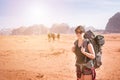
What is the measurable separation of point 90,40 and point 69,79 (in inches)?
208

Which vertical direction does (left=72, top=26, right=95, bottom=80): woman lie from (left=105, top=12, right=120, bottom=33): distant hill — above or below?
above

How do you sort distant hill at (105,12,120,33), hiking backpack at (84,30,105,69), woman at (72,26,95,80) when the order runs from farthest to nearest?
distant hill at (105,12,120,33) < hiking backpack at (84,30,105,69) < woman at (72,26,95,80)

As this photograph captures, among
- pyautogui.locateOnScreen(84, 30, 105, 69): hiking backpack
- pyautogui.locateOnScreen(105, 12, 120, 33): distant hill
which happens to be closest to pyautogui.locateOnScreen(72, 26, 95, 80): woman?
pyautogui.locateOnScreen(84, 30, 105, 69): hiking backpack

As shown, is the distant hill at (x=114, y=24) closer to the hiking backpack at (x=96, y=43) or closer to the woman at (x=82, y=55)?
the hiking backpack at (x=96, y=43)

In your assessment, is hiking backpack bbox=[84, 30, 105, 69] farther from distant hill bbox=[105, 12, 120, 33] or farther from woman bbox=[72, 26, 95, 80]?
distant hill bbox=[105, 12, 120, 33]

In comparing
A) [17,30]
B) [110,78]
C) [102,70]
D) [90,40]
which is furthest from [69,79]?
[17,30]

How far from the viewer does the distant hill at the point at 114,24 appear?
115681 millimetres

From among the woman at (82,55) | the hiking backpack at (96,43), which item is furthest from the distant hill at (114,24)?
the woman at (82,55)

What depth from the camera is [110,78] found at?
10250 mm

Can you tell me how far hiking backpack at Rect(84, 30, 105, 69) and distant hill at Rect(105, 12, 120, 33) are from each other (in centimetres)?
11095

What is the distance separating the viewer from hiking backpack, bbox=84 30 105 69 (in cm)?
490

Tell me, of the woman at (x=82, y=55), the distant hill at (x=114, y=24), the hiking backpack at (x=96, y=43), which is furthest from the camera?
the distant hill at (x=114, y=24)

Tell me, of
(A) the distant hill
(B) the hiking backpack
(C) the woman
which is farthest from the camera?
(A) the distant hill

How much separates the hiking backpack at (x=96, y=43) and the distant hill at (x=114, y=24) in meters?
111
